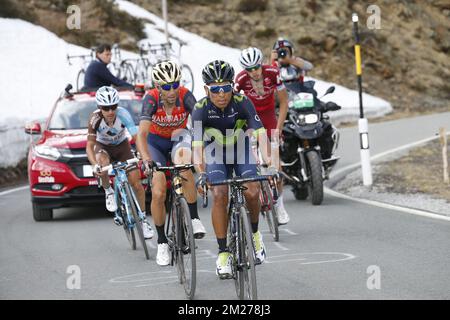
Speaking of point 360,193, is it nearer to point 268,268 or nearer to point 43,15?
point 268,268

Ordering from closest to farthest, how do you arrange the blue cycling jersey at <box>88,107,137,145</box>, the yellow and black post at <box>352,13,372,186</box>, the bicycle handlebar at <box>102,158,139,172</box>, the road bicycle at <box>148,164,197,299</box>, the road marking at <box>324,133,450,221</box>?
the road bicycle at <box>148,164,197,299</box> → the bicycle handlebar at <box>102,158,139,172</box> → the blue cycling jersey at <box>88,107,137,145</box> → the road marking at <box>324,133,450,221</box> → the yellow and black post at <box>352,13,372,186</box>

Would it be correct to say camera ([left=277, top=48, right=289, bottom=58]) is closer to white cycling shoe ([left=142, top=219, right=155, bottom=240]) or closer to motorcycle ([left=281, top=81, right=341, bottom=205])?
motorcycle ([left=281, top=81, right=341, bottom=205])

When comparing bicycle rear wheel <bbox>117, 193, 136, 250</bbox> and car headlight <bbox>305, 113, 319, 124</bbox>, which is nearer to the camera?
bicycle rear wheel <bbox>117, 193, 136, 250</bbox>

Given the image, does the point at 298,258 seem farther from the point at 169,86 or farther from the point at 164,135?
the point at 169,86

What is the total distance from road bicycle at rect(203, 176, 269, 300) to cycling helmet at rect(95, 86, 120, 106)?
3.41m

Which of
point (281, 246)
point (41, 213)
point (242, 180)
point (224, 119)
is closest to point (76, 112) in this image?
point (41, 213)

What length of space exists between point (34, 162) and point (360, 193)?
15.9 ft

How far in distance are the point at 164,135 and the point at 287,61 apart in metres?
4.62

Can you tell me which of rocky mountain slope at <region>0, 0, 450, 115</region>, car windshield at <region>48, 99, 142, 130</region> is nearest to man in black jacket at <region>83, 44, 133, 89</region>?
car windshield at <region>48, 99, 142, 130</region>

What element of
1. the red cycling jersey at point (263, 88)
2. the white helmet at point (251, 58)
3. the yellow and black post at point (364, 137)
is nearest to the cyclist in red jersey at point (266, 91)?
the red cycling jersey at point (263, 88)

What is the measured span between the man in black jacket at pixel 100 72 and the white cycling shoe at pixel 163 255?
6905mm

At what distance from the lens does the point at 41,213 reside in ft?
46.2

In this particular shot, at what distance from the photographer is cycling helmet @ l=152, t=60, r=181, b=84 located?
30.7 ft

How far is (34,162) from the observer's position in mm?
14031
